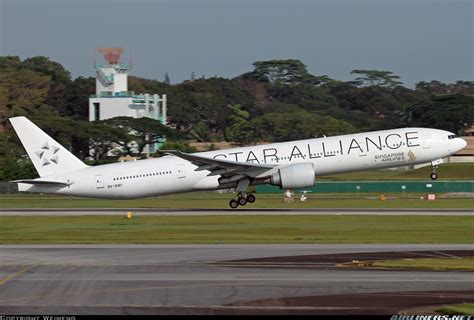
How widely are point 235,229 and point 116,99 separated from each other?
294 feet

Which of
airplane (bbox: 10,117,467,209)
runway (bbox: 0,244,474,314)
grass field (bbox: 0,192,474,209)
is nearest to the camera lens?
runway (bbox: 0,244,474,314)

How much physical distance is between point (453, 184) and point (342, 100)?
11424cm

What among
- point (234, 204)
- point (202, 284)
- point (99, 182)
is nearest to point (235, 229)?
point (234, 204)

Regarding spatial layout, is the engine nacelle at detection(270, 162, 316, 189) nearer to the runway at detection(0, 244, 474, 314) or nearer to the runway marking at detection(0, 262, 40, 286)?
the runway at detection(0, 244, 474, 314)

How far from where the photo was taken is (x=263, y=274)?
963 inches

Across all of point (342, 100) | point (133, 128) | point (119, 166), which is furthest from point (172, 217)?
point (342, 100)

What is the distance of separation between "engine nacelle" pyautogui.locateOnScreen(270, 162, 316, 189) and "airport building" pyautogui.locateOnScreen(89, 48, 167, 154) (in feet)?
256

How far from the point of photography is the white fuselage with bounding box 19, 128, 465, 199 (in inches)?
1924

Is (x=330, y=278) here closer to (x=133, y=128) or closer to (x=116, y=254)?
(x=116, y=254)

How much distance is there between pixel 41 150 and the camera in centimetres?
5031

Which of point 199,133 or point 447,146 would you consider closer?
point 447,146

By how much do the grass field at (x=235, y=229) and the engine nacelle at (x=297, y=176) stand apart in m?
2.87

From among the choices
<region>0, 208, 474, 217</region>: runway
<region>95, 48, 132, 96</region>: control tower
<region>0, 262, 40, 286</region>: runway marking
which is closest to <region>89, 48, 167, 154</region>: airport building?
<region>95, 48, 132, 96</region>: control tower

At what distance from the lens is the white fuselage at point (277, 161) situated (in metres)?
48.9
